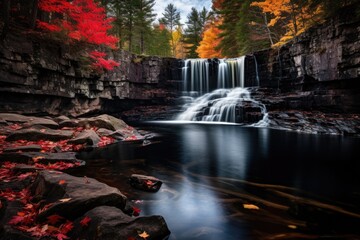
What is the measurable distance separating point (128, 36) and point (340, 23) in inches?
1001

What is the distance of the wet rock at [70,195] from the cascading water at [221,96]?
657 inches

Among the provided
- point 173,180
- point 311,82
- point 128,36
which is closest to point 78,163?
point 173,180

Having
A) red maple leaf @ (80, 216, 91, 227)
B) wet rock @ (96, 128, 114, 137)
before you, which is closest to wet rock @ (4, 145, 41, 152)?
wet rock @ (96, 128, 114, 137)

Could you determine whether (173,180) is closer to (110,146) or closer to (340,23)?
(110,146)

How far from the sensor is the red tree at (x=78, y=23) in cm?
1524

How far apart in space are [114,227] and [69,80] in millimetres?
17335

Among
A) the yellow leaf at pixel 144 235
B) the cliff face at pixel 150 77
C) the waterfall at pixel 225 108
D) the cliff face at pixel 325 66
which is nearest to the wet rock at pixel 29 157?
the yellow leaf at pixel 144 235

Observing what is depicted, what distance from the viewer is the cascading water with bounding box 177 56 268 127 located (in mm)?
20183

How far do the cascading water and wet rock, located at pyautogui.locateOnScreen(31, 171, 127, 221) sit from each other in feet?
54.8

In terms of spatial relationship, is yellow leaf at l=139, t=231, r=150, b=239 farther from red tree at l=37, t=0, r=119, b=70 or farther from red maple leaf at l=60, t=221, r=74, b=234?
red tree at l=37, t=0, r=119, b=70

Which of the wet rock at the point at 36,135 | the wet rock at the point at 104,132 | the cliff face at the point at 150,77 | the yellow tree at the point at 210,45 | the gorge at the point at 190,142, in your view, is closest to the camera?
the gorge at the point at 190,142

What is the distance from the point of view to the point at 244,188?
5273 millimetres

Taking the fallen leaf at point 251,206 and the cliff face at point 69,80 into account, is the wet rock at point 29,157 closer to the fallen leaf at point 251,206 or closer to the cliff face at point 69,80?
the fallen leaf at point 251,206

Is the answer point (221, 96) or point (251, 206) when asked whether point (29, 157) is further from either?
point (221, 96)
